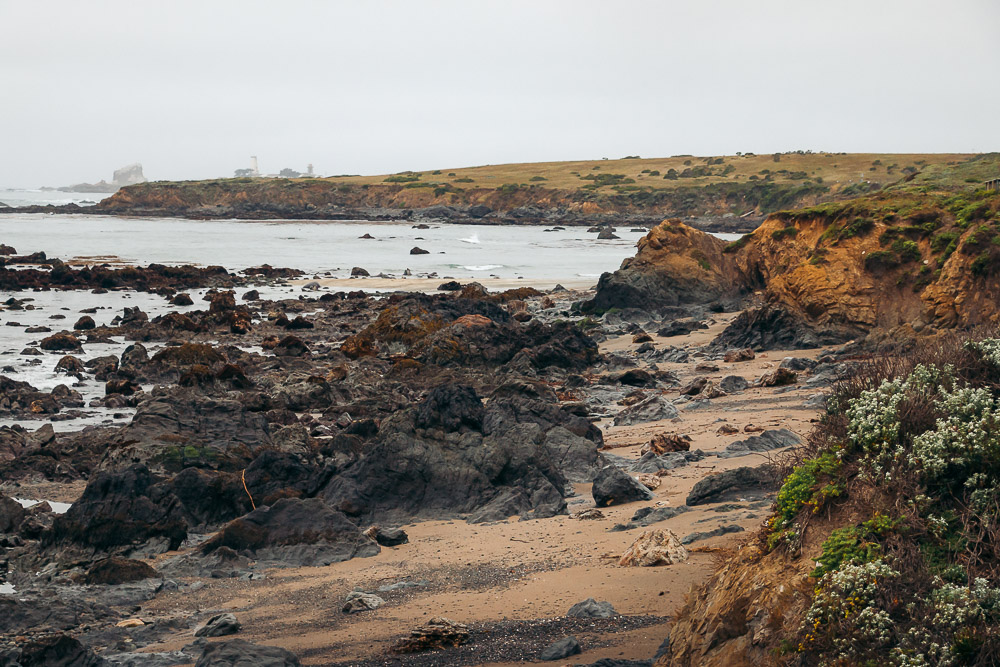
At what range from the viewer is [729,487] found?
11055mm

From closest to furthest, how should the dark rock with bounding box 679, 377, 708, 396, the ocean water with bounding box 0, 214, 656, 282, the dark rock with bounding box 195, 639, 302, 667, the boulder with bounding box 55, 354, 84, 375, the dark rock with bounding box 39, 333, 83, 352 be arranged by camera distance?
the dark rock with bounding box 195, 639, 302, 667
the dark rock with bounding box 679, 377, 708, 396
the boulder with bounding box 55, 354, 84, 375
the dark rock with bounding box 39, 333, 83, 352
the ocean water with bounding box 0, 214, 656, 282

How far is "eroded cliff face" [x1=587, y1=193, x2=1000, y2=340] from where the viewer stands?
21.1m

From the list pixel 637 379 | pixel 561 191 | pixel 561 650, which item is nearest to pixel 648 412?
pixel 637 379

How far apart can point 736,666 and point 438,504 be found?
7.23 metres

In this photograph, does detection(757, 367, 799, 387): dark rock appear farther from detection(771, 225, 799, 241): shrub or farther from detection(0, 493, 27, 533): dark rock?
detection(0, 493, 27, 533): dark rock

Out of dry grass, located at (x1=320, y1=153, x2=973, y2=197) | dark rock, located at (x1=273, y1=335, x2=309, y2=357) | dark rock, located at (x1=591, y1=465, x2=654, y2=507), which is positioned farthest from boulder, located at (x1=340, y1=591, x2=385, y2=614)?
dry grass, located at (x1=320, y1=153, x2=973, y2=197)

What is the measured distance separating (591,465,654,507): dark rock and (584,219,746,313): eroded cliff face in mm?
21947

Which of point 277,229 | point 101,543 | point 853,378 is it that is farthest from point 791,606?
point 277,229

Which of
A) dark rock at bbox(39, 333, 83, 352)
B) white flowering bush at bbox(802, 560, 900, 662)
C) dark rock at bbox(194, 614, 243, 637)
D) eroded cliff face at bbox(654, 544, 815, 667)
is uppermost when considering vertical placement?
white flowering bush at bbox(802, 560, 900, 662)

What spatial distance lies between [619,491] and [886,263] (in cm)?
1539

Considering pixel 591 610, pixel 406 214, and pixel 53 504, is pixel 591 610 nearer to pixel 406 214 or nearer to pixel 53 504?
pixel 53 504

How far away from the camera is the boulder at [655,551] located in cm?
912

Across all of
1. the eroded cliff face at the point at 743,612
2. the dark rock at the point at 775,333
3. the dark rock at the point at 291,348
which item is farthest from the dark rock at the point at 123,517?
the dark rock at the point at 775,333

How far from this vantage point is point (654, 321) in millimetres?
31531
